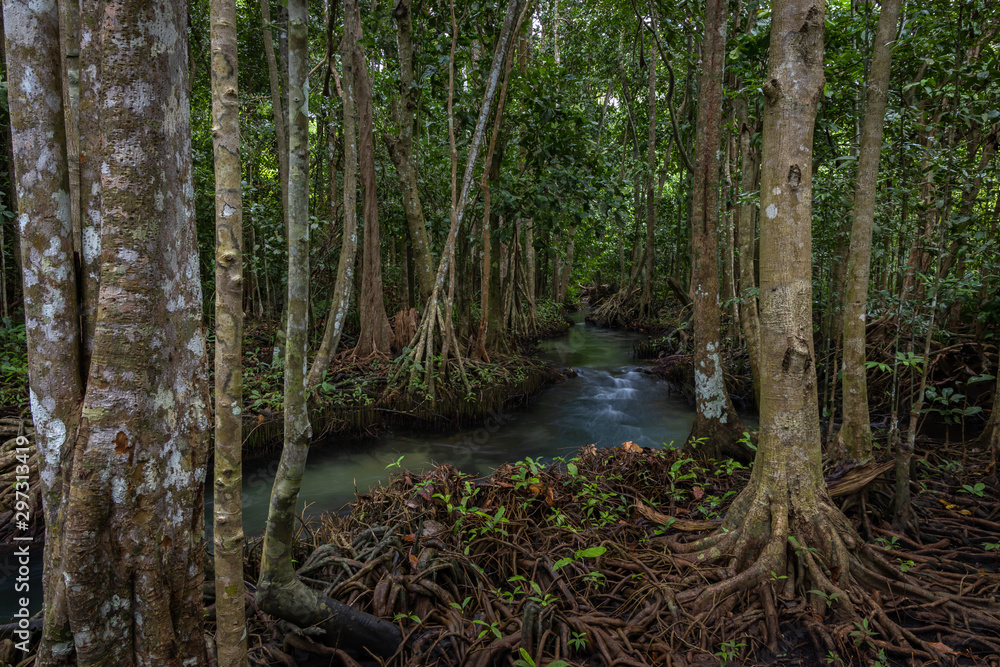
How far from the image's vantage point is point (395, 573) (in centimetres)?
311

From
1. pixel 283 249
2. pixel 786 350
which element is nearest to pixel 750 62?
pixel 786 350

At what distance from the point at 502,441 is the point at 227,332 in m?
6.24

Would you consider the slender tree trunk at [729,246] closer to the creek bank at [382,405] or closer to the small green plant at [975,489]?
the creek bank at [382,405]

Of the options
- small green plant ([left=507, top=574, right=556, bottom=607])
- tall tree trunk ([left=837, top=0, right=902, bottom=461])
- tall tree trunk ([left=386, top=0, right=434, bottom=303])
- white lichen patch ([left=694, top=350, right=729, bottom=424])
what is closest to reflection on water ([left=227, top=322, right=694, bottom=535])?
white lichen patch ([left=694, top=350, right=729, bottom=424])

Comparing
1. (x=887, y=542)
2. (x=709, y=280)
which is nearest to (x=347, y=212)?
(x=709, y=280)

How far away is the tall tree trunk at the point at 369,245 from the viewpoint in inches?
335

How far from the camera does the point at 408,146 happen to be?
28.6 ft

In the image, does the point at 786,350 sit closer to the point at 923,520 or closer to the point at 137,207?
the point at 923,520

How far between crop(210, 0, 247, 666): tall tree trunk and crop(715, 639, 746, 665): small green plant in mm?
2220

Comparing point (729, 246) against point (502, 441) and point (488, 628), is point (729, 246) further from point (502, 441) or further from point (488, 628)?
point (488, 628)

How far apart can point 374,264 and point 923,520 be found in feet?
25.1

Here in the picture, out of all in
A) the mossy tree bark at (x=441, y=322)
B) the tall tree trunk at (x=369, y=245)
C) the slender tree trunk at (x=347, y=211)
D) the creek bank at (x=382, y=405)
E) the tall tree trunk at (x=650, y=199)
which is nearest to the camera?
the slender tree trunk at (x=347, y=211)

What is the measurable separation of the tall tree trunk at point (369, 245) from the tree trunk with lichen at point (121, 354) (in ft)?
23.0

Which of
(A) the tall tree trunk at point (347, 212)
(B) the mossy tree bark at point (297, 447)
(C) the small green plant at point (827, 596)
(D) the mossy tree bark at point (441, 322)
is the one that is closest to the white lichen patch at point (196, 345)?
(B) the mossy tree bark at point (297, 447)
